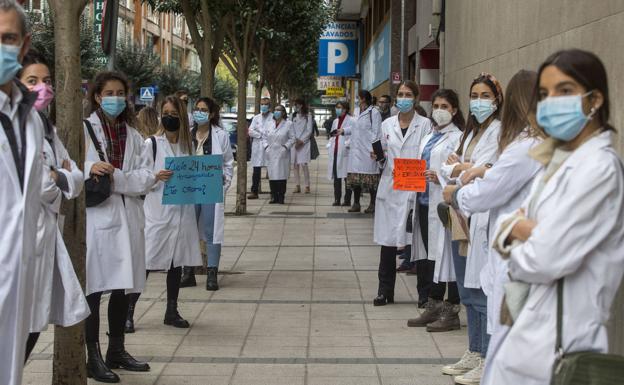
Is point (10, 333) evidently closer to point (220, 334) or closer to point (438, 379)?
point (438, 379)

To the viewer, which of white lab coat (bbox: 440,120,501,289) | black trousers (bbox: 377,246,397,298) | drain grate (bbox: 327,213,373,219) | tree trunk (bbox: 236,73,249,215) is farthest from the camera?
drain grate (bbox: 327,213,373,219)

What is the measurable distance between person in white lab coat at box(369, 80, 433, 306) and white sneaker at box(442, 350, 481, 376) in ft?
7.47

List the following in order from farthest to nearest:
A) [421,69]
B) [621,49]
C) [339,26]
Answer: [339,26], [421,69], [621,49]

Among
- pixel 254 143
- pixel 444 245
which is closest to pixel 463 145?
pixel 444 245

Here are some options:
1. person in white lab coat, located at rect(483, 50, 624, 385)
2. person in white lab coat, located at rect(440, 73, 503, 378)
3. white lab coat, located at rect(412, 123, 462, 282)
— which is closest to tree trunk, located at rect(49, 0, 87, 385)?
person in white lab coat, located at rect(440, 73, 503, 378)

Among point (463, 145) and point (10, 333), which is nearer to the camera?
point (10, 333)

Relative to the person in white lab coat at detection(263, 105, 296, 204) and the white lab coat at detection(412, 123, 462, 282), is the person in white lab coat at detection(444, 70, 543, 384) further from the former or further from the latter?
the person in white lab coat at detection(263, 105, 296, 204)

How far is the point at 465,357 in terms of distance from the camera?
6.61 m

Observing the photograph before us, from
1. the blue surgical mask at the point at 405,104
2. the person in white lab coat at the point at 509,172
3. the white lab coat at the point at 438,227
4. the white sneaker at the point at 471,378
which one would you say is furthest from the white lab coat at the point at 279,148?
the person in white lab coat at the point at 509,172

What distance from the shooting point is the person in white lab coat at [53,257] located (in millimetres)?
4324

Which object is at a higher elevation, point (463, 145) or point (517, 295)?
point (463, 145)

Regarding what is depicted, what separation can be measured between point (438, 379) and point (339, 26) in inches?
1311

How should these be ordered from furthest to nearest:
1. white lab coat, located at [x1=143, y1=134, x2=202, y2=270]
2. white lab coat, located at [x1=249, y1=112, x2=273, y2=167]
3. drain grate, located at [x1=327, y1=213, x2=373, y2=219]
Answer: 1. white lab coat, located at [x1=249, y1=112, x2=273, y2=167]
2. drain grate, located at [x1=327, y1=213, x2=373, y2=219]
3. white lab coat, located at [x1=143, y1=134, x2=202, y2=270]

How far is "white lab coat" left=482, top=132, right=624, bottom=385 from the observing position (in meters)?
3.23
